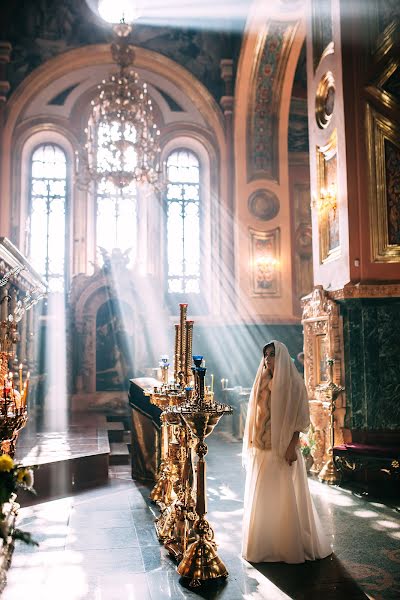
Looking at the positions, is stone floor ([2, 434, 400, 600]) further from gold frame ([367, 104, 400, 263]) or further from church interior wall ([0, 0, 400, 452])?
church interior wall ([0, 0, 400, 452])

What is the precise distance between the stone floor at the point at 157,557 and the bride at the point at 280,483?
130 millimetres

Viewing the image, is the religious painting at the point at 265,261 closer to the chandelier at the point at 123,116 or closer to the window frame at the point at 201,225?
the window frame at the point at 201,225

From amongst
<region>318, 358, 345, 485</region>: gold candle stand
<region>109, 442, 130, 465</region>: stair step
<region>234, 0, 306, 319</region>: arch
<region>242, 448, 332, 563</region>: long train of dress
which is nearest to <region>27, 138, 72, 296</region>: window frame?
<region>234, 0, 306, 319</region>: arch

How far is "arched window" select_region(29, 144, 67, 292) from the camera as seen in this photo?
14.6 meters

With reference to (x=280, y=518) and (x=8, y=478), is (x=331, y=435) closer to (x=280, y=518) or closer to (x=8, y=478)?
(x=280, y=518)

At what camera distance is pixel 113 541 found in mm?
4832

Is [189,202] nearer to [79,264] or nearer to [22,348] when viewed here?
[79,264]

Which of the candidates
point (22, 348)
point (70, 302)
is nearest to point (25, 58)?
point (70, 302)

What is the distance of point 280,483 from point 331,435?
300 cm

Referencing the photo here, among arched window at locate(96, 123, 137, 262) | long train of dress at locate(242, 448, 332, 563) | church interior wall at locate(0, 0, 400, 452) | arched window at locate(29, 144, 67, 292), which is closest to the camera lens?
long train of dress at locate(242, 448, 332, 563)

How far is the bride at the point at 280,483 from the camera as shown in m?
4.25

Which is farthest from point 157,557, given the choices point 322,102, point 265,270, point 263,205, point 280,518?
point 263,205

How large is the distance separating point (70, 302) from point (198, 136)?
18.0 feet

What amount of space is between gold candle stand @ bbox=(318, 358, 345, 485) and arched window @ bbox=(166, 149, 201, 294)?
8.06 m
